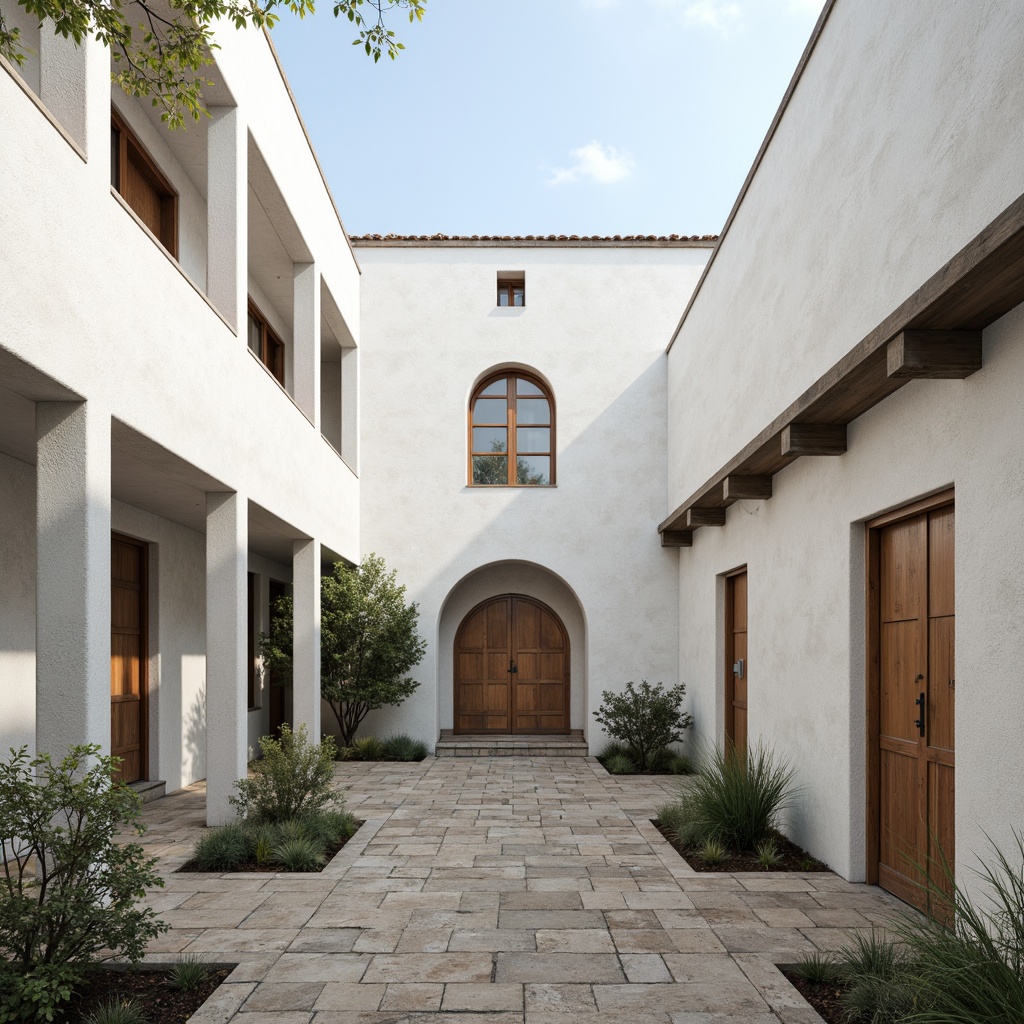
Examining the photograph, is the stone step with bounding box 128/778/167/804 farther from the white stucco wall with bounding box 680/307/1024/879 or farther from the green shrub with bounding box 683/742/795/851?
the white stucco wall with bounding box 680/307/1024/879

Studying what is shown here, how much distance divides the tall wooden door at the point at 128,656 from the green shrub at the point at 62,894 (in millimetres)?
5222

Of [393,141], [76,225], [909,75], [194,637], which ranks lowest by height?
[194,637]

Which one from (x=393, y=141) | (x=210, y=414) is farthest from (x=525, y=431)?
(x=210, y=414)

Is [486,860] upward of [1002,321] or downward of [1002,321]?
downward

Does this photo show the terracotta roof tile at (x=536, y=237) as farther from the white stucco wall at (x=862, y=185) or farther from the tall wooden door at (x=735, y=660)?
the tall wooden door at (x=735, y=660)

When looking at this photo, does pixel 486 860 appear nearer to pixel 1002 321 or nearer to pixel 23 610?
pixel 23 610

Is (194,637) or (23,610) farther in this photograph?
(194,637)

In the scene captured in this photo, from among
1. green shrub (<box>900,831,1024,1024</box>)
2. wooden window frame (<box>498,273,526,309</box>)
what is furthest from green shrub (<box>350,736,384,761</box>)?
green shrub (<box>900,831,1024,1024</box>)

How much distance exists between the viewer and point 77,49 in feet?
17.2

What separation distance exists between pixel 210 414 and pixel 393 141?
3995 mm

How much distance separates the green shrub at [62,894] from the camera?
385 centimetres

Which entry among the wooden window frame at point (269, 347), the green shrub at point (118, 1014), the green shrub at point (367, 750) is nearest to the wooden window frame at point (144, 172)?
the wooden window frame at point (269, 347)

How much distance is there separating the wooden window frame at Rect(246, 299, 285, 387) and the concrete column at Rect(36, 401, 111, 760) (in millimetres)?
6481

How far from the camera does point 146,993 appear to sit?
4.36 metres
